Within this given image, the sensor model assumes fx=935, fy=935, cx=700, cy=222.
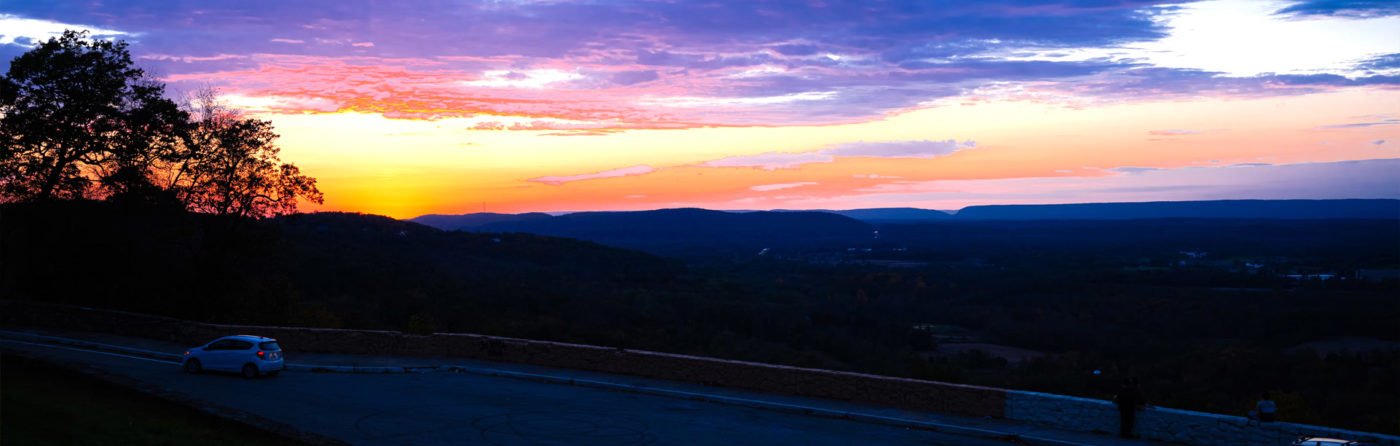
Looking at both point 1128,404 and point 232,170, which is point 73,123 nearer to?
point 232,170

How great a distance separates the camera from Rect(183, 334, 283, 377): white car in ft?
73.5

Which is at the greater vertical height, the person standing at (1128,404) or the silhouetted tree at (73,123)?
the silhouetted tree at (73,123)

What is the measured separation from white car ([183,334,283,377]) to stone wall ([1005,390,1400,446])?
16976 millimetres

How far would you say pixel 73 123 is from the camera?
3216cm

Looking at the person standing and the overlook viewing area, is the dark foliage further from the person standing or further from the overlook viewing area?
the person standing

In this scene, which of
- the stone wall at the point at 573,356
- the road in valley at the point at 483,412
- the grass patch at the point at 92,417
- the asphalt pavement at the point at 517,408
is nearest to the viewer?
the grass patch at the point at 92,417

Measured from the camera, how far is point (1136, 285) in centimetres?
9894

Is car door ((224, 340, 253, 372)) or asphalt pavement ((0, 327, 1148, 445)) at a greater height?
car door ((224, 340, 253, 372))

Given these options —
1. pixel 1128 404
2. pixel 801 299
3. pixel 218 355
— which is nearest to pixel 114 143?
pixel 218 355

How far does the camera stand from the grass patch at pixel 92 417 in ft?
40.6

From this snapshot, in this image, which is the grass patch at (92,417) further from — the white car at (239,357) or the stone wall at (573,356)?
the stone wall at (573,356)

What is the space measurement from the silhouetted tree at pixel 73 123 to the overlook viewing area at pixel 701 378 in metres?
4.83

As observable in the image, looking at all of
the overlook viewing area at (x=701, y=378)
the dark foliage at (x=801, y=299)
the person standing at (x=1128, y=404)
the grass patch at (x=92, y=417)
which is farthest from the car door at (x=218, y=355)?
the person standing at (x=1128, y=404)

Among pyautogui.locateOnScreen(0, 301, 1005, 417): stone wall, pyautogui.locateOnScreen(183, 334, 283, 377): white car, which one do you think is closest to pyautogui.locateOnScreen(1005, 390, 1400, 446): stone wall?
pyautogui.locateOnScreen(0, 301, 1005, 417): stone wall
